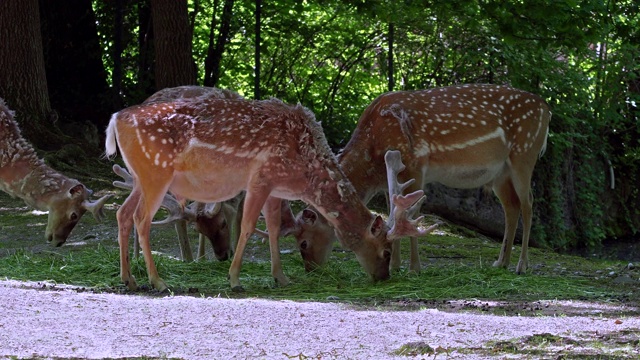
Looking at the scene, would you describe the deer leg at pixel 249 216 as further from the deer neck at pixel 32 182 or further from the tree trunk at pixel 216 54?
the tree trunk at pixel 216 54

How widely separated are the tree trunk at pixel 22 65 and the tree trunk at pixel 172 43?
1.58 meters

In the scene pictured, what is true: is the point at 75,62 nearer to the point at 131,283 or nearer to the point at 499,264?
the point at 499,264

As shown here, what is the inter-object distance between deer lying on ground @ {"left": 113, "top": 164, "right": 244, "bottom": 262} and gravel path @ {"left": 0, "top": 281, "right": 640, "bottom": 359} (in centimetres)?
179

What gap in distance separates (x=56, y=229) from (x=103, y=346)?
4935 millimetres

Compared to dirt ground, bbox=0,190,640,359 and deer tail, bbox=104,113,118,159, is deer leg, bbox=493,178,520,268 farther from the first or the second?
deer tail, bbox=104,113,118,159

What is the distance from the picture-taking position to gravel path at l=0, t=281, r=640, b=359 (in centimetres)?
555

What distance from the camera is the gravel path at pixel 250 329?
5555mm

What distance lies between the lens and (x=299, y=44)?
17.1 m

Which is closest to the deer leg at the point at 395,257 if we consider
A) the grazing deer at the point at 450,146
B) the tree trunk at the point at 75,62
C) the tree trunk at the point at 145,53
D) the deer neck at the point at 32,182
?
the grazing deer at the point at 450,146

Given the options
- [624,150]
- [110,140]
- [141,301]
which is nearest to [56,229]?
[110,140]

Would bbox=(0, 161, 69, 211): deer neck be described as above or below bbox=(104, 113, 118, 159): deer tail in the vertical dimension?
below

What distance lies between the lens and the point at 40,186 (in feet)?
34.2

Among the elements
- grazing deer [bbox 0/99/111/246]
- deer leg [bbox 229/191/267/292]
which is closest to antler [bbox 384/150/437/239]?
deer leg [bbox 229/191/267/292]

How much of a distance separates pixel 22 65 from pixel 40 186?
4.25 m
